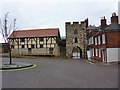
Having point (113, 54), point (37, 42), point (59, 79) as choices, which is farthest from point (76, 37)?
point (59, 79)

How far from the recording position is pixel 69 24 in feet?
112

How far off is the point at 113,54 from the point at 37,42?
19.7 metres

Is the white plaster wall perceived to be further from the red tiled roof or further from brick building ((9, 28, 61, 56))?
the red tiled roof

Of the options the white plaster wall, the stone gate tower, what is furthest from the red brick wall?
the stone gate tower

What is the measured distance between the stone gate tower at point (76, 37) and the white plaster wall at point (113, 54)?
14.6m

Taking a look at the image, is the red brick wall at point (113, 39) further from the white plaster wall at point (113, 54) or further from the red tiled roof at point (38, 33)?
the red tiled roof at point (38, 33)

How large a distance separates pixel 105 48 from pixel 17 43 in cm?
2349

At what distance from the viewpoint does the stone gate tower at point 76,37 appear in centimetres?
3356

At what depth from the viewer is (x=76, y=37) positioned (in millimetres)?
33719

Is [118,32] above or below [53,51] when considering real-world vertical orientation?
above

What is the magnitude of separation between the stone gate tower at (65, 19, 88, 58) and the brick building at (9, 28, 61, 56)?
292 cm

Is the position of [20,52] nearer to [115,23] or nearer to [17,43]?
[17,43]

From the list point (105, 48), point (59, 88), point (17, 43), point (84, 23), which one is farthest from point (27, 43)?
point (59, 88)

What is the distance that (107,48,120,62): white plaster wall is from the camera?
734 inches
